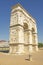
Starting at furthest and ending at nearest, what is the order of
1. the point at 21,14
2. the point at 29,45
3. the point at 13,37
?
the point at 29,45
the point at 21,14
the point at 13,37

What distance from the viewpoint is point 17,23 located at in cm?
1593

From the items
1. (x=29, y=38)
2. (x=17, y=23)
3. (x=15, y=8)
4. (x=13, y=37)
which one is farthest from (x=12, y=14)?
(x=29, y=38)

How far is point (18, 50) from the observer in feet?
49.0

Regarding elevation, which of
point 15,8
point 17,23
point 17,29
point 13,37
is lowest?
point 13,37

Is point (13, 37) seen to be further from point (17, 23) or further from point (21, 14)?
point (21, 14)

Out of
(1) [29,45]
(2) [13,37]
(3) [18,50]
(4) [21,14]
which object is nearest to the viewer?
(3) [18,50]

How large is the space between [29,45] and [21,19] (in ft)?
18.0

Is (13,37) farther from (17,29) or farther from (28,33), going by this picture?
(28,33)

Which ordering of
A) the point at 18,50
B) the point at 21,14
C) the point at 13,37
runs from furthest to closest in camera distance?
the point at 21,14
the point at 13,37
the point at 18,50

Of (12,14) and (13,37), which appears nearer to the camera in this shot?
(13,37)

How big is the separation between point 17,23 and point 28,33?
4.53 m

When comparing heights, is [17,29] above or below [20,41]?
above

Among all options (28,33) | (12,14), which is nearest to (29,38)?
(28,33)

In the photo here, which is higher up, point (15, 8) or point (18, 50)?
point (15, 8)
